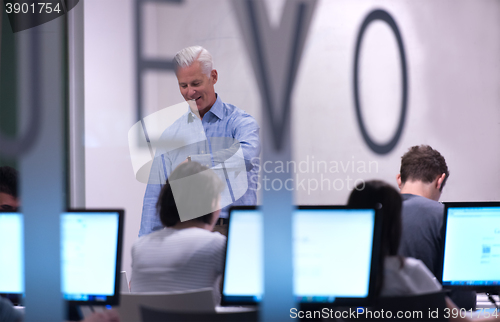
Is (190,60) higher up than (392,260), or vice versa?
(190,60)

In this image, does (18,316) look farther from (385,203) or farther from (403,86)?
(403,86)

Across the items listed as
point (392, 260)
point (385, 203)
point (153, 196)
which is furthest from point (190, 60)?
point (392, 260)

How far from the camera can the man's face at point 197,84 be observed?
177 centimetres

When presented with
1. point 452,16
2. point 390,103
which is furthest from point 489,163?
point 452,16

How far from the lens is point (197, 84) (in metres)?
1.78

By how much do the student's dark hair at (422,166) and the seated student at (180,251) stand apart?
1.05 metres

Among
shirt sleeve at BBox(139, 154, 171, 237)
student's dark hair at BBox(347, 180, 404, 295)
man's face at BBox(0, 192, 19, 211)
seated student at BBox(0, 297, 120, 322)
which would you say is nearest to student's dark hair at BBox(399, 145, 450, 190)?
student's dark hair at BBox(347, 180, 404, 295)

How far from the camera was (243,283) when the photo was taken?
4.51 ft

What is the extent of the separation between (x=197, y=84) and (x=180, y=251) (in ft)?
2.31

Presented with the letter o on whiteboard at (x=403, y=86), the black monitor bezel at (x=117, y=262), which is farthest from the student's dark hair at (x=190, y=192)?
the letter o on whiteboard at (x=403, y=86)

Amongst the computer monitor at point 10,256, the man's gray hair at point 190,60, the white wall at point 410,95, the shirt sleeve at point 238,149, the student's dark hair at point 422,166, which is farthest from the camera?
the white wall at point 410,95

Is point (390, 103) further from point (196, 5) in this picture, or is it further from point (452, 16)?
point (196, 5)

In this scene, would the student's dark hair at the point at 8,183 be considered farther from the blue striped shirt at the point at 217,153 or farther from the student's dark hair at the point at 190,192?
the student's dark hair at the point at 190,192

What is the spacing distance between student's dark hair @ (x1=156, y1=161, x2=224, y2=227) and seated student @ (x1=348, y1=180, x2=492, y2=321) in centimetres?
52
